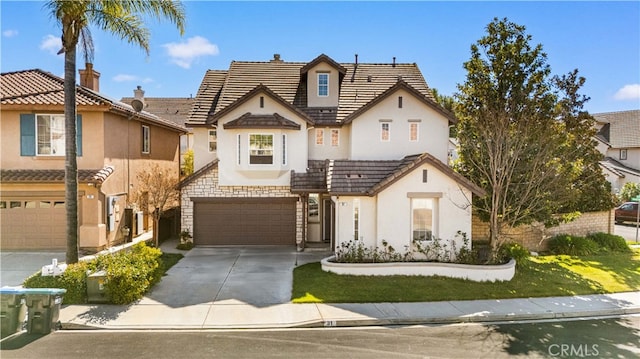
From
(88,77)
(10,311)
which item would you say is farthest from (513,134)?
(88,77)

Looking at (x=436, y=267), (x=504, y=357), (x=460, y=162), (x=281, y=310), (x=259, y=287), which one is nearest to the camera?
(x=504, y=357)

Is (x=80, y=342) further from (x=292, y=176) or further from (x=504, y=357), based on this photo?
(x=292, y=176)

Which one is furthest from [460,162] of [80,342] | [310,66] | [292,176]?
[80,342]

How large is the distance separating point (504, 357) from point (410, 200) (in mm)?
7672

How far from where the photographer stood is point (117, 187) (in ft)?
63.7

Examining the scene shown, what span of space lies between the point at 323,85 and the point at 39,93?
13.3 m

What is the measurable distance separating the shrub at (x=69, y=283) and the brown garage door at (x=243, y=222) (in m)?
8.29

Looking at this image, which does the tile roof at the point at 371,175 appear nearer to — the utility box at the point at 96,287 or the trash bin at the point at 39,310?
the utility box at the point at 96,287

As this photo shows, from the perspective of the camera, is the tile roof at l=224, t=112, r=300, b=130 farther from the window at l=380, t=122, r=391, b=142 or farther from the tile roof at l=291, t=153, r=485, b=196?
the window at l=380, t=122, r=391, b=142

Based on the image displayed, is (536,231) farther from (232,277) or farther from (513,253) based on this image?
(232,277)

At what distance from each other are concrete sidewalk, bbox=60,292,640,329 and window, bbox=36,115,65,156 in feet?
32.2

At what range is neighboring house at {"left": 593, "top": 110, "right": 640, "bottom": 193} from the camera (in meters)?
37.8

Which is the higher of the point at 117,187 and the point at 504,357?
the point at 117,187

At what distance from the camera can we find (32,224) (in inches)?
703
